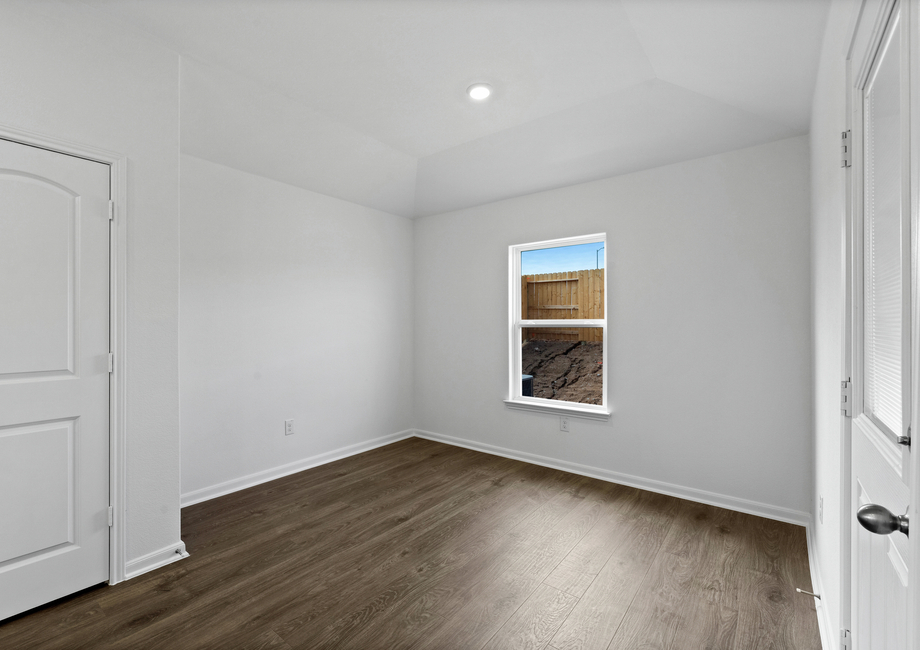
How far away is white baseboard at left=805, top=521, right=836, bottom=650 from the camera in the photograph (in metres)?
1.65

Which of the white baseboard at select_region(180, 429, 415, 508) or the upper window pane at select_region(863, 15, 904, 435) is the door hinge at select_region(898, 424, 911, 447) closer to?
the upper window pane at select_region(863, 15, 904, 435)

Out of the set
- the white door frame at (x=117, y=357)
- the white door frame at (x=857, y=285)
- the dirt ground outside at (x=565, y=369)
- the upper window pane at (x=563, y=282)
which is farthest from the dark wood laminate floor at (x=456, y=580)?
the upper window pane at (x=563, y=282)

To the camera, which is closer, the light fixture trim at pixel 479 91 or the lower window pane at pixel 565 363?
the light fixture trim at pixel 479 91

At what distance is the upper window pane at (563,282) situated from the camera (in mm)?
3666

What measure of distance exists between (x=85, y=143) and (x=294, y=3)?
1.13 meters

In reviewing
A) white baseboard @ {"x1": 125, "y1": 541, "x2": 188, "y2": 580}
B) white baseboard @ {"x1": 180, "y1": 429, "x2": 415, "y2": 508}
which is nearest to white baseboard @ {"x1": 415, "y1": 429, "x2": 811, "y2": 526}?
white baseboard @ {"x1": 180, "y1": 429, "x2": 415, "y2": 508}

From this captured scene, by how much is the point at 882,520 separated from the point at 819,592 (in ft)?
5.37

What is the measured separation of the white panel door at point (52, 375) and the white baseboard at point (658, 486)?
Result: 2.85 meters

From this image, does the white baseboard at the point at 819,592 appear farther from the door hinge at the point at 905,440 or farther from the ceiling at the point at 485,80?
the ceiling at the point at 485,80

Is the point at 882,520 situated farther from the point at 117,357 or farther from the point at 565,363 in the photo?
the point at 565,363

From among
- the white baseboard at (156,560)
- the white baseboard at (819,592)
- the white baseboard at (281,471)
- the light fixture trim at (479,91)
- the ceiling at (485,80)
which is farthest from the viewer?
the white baseboard at (281,471)

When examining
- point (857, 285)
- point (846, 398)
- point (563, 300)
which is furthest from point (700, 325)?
point (857, 285)

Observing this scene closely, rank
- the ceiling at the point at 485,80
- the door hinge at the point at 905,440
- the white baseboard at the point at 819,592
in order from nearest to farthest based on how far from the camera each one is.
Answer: the door hinge at the point at 905,440
the white baseboard at the point at 819,592
the ceiling at the point at 485,80

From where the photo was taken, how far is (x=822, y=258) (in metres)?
1.97
